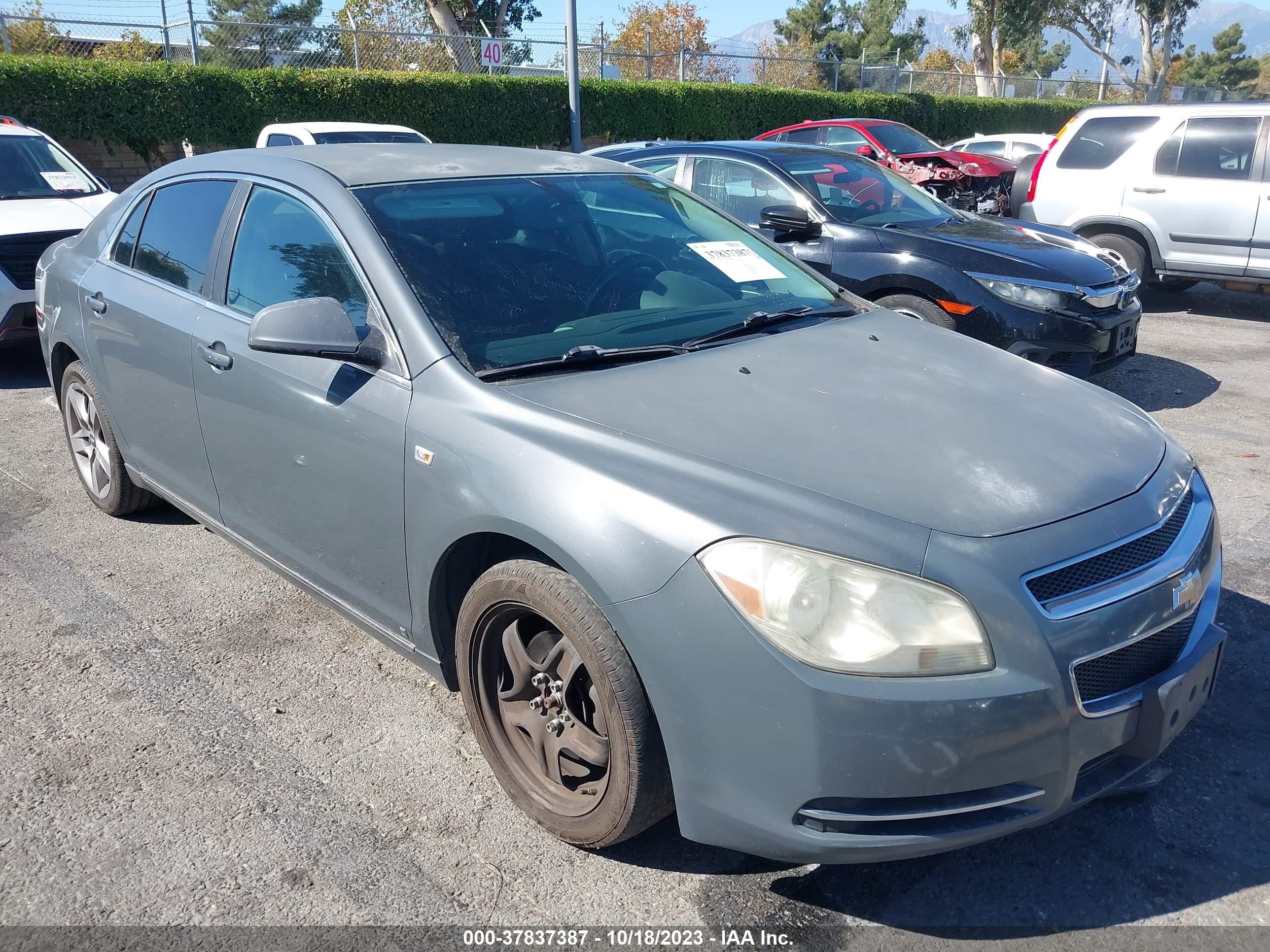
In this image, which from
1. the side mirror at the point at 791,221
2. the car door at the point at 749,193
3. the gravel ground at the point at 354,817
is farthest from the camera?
the car door at the point at 749,193

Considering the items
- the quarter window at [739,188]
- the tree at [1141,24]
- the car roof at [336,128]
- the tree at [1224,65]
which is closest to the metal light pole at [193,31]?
the car roof at [336,128]

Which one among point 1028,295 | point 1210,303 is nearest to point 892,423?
point 1028,295

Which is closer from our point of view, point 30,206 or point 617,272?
point 617,272

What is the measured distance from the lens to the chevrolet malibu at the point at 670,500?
6.89 ft

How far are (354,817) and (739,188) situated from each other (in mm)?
5576

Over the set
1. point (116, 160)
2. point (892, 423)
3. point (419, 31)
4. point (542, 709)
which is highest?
point (419, 31)

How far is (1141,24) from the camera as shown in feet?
156

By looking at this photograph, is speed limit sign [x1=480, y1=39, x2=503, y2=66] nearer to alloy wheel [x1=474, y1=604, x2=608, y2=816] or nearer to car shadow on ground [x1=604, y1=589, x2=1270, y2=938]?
alloy wheel [x1=474, y1=604, x2=608, y2=816]

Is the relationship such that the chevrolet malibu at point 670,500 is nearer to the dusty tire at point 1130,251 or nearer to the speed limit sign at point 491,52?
the dusty tire at point 1130,251

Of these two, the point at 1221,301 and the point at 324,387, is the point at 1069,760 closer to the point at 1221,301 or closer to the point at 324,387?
the point at 324,387

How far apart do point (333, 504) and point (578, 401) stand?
3.04 ft

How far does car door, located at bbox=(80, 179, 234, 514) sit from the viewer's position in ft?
12.1

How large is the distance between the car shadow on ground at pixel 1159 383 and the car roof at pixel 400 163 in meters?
4.46

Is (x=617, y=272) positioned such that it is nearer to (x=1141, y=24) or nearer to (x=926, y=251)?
(x=926, y=251)
